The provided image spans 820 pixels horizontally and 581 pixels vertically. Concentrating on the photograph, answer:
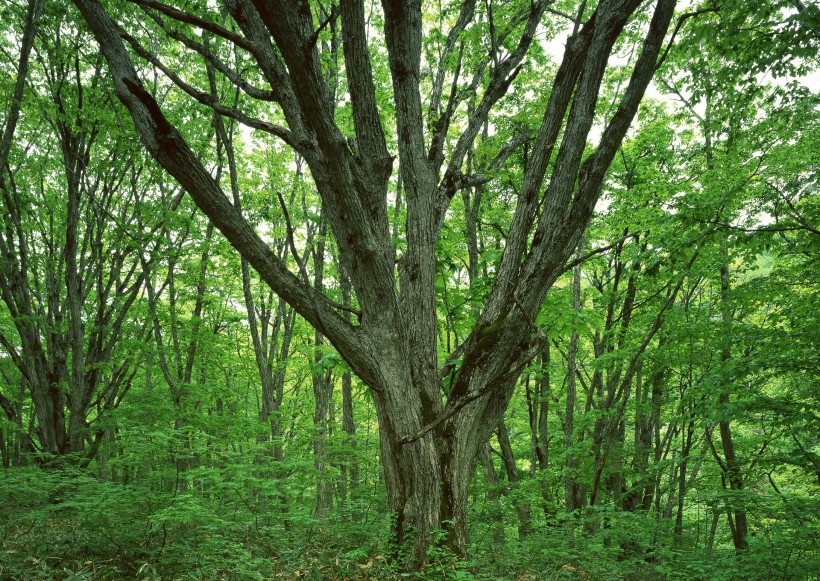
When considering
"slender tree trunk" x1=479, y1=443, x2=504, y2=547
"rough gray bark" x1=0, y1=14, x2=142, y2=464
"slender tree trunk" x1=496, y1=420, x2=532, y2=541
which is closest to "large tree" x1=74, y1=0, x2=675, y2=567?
"slender tree trunk" x1=479, y1=443, x2=504, y2=547

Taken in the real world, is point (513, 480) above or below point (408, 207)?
below

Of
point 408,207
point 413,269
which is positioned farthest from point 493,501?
point 408,207

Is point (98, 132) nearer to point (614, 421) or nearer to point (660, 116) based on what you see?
point (614, 421)

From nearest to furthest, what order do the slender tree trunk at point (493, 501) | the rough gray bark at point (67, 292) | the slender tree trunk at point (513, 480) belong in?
the slender tree trunk at point (493, 501), the rough gray bark at point (67, 292), the slender tree trunk at point (513, 480)

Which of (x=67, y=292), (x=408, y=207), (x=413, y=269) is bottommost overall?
(x=413, y=269)

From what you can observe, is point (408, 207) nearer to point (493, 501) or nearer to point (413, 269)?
point (413, 269)

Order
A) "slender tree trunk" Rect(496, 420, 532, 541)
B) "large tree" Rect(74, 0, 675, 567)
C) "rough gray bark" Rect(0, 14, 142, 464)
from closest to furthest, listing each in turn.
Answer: "large tree" Rect(74, 0, 675, 567) < "rough gray bark" Rect(0, 14, 142, 464) < "slender tree trunk" Rect(496, 420, 532, 541)

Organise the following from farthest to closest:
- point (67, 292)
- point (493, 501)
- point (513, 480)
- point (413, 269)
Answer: point (513, 480) < point (67, 292) < point (493, 501) < point (413, 269)

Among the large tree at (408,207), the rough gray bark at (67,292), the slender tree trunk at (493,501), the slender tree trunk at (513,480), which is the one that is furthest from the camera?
the slender tree trunk at (513,480)

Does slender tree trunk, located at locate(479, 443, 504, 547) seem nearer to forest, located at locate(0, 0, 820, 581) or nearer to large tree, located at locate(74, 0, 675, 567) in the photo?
forest, located at locate(0, 0, 820, 581)

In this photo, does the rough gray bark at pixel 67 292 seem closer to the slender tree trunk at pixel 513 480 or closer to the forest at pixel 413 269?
the forest at pixel 413 269

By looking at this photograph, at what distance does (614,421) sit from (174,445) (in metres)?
5.97

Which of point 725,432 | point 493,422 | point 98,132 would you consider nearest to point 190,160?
point 493,422

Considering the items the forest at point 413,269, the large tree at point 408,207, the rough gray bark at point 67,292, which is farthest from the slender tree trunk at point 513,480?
the rough gray bark at point 67,292
